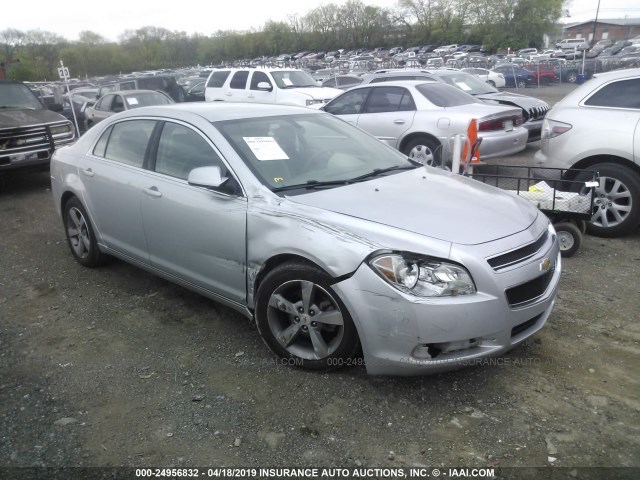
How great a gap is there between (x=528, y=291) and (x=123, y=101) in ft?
39.2

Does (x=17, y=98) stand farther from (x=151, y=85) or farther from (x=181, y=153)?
(x=151, y=85)

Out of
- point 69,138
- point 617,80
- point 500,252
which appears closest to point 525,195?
point 617,80

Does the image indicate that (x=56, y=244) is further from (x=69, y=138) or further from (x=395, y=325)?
(x=395, y=325)

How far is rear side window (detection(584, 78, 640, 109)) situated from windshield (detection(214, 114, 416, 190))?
9.76 ft

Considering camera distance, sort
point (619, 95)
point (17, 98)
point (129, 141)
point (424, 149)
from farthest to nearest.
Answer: point (17, 98) < point (424, 149) < point (619, 95) < point (129, 141)

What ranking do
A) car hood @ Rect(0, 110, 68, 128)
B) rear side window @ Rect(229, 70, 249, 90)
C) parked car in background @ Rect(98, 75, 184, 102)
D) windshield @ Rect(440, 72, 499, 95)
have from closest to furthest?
car hood @ Rect(0, 110, 68, 128) < windshield @ Rect(440, 72, 499, 95) < rear side window @ Rect(229, 70, 249, 90) < parked car in background @ Rect(98, 75, 184, 102)

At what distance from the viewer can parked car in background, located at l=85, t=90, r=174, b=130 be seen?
502 inches

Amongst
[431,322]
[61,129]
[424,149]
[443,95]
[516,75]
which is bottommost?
[431,322]

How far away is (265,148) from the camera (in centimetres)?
375

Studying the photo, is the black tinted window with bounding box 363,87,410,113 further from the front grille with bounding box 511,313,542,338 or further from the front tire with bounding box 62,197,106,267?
the front grille with bounding box 511,313,542,338

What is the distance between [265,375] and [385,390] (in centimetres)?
77

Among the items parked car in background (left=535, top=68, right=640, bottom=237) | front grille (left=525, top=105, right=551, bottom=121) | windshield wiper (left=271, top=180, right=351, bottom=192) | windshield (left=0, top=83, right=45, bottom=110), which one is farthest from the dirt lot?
windshield (left=0, top=83, right=45, bottom=110)

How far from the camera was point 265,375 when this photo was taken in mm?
3373

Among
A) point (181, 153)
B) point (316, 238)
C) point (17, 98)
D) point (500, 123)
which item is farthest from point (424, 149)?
point (17, 98)
